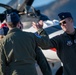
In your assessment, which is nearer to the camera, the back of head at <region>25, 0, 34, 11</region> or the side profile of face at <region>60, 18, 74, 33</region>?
the side profile of face at <region>60, 18, 74, 33</region>

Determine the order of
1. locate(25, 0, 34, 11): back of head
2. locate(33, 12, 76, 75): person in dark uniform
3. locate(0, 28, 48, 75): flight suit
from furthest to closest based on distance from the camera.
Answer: locate(25, 0, 34, 11): back of head
locate(33, 12, 76, 75): person in dark uniform
locate(0, 28, 48, 75): flight suit

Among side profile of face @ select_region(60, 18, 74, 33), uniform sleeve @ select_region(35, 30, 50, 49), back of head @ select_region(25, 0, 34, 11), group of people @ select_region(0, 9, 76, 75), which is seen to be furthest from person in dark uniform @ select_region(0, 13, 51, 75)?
back of head @ select_region(25, 0, 34, 11)

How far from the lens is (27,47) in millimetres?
5332

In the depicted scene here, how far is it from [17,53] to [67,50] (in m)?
0.65

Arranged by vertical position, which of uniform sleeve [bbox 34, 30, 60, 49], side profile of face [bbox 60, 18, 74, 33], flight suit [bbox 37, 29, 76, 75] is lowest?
flight suit [bbox 37, 29, 76, 75]

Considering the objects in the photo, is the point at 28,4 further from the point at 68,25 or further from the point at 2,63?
the point at 2,63

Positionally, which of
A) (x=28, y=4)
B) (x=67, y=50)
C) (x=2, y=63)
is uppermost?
(x=2, y=63)

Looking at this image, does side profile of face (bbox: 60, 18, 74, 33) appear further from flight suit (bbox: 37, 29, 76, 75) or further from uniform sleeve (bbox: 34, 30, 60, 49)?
uniform sleeve (bbox: 34, 30, 60, 49)

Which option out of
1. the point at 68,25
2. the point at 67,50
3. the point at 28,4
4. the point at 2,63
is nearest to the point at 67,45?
the point at 67,50

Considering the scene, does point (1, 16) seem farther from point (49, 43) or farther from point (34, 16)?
point (49, 43)

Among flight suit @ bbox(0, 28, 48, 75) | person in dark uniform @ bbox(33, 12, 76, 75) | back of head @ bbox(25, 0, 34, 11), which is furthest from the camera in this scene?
back of head @ bbox(25, 0, 34, 11)

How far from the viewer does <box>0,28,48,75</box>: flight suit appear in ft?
17.3

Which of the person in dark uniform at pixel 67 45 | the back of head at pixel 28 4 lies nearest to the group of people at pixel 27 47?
the person in dark uniform at pixel 67 45

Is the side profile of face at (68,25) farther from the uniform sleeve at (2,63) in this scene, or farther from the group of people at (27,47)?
the uniform sleeve at (2,63)
